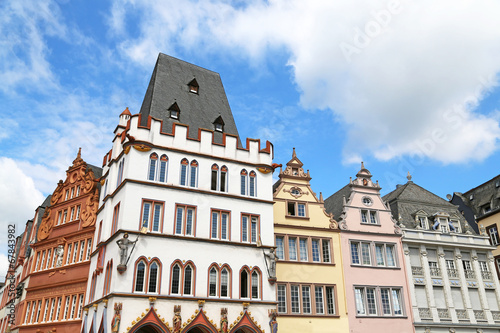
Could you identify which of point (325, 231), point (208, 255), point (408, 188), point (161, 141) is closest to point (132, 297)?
point (208, 255)

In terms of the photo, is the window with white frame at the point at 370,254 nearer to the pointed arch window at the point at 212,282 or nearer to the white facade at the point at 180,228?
the white facade at the point at 180,228

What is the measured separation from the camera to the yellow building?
36.7 metres

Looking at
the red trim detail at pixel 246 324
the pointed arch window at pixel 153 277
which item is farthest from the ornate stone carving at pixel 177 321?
the red trim detail at pixel 246 324

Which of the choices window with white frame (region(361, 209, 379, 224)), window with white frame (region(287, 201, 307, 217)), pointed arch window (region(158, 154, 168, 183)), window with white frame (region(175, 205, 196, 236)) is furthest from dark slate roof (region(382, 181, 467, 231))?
pointed arch window (region(158, 154, 168, 183))

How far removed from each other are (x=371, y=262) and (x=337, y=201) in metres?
7.66

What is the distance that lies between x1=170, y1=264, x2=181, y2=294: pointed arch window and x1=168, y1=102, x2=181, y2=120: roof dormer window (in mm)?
12742

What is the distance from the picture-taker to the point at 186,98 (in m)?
40.6

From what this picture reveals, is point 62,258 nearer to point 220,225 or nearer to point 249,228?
point 220,225

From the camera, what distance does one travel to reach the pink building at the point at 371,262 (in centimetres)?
3872

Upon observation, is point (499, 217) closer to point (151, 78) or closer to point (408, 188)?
point (408, 188)

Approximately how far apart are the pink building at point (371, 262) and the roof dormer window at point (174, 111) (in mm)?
17504

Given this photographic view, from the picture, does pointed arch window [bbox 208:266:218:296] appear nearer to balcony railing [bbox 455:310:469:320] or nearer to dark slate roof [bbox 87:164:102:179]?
dark slate roof [bbox 87:164:102:179]

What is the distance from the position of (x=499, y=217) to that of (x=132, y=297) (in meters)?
40.5

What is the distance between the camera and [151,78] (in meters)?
43.1
